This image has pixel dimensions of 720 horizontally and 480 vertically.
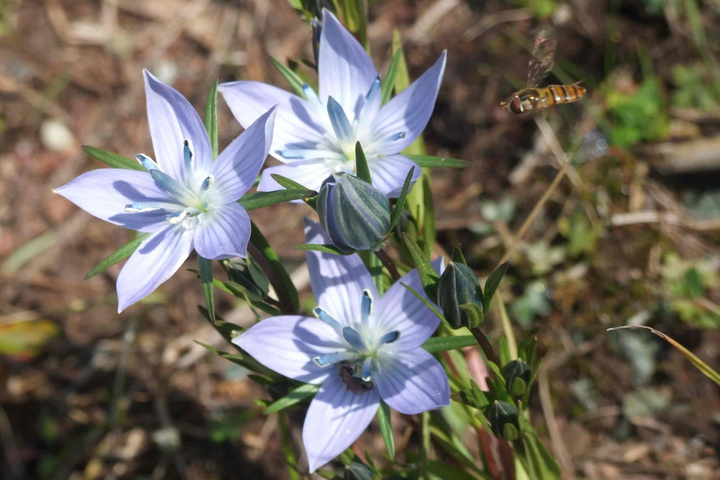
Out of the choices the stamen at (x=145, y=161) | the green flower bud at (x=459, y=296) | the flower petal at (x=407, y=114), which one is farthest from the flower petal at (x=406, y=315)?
the stamen at (x=145, y=161)

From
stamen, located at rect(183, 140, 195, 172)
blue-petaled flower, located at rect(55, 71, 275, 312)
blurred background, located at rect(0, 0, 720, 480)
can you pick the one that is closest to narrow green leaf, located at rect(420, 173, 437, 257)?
blue-petaled flower, located at rect(55, 71, 275, 312)

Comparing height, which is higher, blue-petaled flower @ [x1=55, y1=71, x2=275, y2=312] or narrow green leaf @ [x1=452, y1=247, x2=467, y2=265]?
blue-petaled flower @ [x1=55, y1=71, x2=275, y2=312]

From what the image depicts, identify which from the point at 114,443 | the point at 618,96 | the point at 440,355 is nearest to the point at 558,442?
the point at 440,355

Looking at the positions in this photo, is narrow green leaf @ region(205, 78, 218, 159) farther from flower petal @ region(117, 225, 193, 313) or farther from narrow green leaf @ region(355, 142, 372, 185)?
narrow green leaf @ region(355, 142, 372, 185)

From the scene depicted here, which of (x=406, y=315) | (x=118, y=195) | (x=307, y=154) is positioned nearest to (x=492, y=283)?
(x=406, y=315)

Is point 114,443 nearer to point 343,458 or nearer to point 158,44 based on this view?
point 343,458

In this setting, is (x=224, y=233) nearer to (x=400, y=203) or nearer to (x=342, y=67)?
(x=400, y=203)
